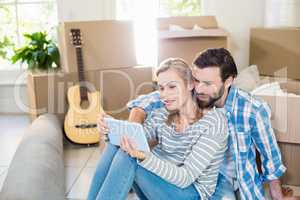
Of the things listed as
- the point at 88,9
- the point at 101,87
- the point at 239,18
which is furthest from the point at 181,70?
the point at 88,9

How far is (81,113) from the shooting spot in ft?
8.25

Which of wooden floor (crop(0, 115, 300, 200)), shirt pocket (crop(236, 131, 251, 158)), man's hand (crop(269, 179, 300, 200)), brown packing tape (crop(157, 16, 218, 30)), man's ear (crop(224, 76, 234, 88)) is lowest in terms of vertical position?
wooden floor (crop(0, 115, 300, 200))

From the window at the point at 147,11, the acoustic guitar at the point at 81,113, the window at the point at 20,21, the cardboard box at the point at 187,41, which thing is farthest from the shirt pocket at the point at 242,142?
the window at the point at 20,21

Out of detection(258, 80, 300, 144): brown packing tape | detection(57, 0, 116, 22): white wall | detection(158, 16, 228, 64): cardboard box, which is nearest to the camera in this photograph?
detection(258, 80, 300, 144): brown packing tape

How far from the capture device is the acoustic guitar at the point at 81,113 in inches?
98.0

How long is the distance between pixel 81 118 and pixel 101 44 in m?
0.54

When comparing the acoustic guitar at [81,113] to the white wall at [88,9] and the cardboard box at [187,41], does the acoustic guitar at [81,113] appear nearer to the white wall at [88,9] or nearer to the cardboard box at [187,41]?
the cardboard box at [187,41]

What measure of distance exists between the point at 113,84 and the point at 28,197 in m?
1.34

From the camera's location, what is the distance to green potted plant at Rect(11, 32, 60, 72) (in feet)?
9.40

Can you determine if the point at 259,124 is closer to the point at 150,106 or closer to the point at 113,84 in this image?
the point at 150,106

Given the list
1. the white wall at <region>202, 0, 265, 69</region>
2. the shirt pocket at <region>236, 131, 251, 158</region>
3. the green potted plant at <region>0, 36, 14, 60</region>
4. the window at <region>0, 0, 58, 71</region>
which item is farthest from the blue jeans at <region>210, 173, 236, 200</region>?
the green potted plant at <region>0, 36, 14, 60</region>

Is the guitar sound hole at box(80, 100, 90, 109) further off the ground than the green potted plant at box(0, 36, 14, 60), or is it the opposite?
the green potted plant at box(0, 36, 14, 60)

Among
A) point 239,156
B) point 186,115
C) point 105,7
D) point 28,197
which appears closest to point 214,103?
point 186,115

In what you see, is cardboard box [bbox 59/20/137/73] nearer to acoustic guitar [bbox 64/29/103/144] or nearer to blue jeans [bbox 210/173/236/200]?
acoustic guitar [bbox 64/29/103/144]
